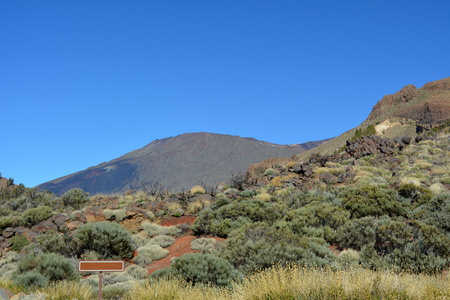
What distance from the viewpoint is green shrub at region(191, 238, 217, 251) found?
1460 cm

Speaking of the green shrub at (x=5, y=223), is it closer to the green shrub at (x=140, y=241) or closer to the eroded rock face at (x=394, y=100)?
the green shrub at (x=140, y=241)

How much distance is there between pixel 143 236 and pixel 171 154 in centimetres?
16354

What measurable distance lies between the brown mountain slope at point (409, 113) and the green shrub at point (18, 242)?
4993cm

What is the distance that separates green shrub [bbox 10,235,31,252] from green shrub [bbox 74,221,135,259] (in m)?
3.28

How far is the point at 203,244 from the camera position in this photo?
49.1 ft

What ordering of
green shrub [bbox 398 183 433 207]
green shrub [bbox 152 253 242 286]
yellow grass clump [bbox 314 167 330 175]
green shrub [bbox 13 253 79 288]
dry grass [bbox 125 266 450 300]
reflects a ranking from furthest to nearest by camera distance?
yellow grass clump [bbox 314 167 330 175], green shrub [bbox 398 183 433 207], green shrub [bbox 13 253 79 288], green shrub [bbox 152 253 242 286], dry grass [bbox 125 266 450 300]

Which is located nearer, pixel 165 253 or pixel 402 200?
pixel 165 253

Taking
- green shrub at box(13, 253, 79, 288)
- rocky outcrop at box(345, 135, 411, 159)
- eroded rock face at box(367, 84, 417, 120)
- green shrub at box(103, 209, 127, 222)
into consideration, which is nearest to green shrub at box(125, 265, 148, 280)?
green shrub at box(13, 253, 79, 288)

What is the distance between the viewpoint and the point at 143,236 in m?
17.8

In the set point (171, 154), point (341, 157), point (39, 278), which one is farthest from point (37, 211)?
point (171, 154)

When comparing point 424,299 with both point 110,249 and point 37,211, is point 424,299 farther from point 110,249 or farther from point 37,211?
point 37,211

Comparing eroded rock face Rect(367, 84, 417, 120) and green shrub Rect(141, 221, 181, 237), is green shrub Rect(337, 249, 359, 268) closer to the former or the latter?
green shrub Rect(141, 221, 181, 237)

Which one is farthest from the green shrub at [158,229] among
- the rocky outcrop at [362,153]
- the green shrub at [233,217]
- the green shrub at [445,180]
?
the green shrub at [445,180]

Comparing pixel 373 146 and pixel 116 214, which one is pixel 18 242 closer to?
pixel 116 214
